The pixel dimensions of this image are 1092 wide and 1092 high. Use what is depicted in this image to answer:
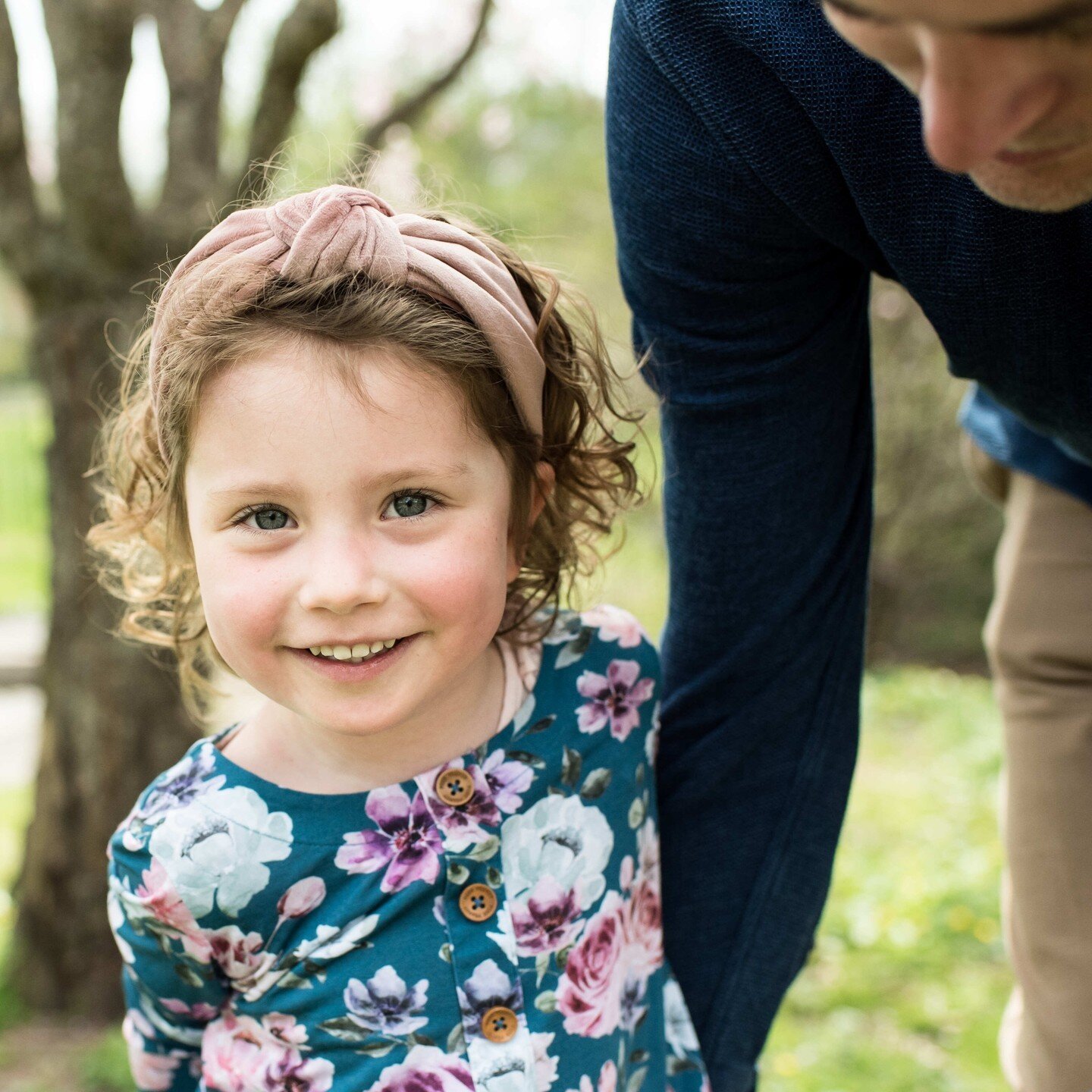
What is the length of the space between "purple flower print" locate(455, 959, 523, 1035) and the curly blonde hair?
16.3 inches

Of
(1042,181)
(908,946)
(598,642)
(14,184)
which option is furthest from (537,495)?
(908,946)

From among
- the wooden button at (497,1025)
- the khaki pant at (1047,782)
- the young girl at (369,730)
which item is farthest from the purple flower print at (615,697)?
the khaki pant at (1047,782)

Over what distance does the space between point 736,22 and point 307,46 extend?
1.83 meters

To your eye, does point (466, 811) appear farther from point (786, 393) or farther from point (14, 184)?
point (14, 184)

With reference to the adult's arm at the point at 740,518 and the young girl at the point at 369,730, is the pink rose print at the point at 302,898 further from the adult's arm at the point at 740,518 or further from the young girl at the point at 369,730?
the adult's arm at the point at 740,518

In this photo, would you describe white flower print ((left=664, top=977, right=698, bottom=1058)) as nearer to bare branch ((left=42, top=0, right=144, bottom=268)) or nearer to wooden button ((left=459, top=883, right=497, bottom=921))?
wooden button ((left=459, top=883, right=497, bottom=921))

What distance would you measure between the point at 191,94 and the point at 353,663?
7.98ft

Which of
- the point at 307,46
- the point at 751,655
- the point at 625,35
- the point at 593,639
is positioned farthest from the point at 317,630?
the point at 307,46

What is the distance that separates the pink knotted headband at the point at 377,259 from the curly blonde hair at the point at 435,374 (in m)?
0.02

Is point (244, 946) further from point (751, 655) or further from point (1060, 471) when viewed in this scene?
point (1060, 471)

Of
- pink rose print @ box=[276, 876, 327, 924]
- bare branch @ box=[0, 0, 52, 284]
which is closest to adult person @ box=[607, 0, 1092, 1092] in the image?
pink rose print @ box=[276, 876, 327, 924]

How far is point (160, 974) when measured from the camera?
4.88ft

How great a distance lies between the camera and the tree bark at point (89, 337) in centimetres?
304

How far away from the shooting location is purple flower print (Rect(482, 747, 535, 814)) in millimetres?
1514
